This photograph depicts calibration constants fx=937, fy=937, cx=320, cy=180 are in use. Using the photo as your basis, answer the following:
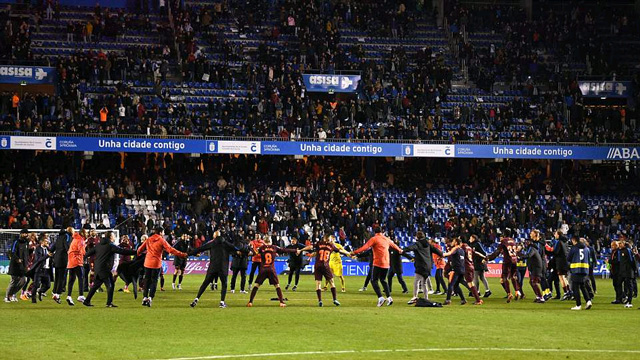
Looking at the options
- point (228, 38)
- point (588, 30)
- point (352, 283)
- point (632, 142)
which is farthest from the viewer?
point (588, 30)

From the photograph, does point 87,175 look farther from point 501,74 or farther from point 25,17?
point 501,74

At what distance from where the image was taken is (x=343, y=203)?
5062cm

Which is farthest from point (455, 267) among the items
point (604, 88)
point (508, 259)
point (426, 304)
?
point (604, 88)

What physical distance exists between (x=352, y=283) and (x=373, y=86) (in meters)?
20.2

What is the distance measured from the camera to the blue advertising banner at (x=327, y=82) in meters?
55.6

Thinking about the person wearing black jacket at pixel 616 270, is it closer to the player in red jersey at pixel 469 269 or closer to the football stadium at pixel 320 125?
the player in red jersey at pixel 469 269

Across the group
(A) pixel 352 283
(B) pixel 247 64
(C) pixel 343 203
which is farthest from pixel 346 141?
(A) pixel 352 283

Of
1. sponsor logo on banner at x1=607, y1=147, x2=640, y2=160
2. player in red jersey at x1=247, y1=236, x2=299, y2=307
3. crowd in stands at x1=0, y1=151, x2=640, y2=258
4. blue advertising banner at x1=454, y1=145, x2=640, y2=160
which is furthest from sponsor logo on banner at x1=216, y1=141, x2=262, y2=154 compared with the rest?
player in red jersey at x1=247, y1=236, x2=299, y2=307

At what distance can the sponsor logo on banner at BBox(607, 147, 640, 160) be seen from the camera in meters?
54.3

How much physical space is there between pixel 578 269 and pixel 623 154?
32161mm

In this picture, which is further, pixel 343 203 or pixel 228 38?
pixel 228 38

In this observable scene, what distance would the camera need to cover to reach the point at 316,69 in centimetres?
5650

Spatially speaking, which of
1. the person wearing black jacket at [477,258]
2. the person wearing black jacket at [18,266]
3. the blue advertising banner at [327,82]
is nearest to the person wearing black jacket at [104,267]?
the person wearing black jacket at [18,266]

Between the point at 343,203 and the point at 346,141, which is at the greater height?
the point at 346,141
